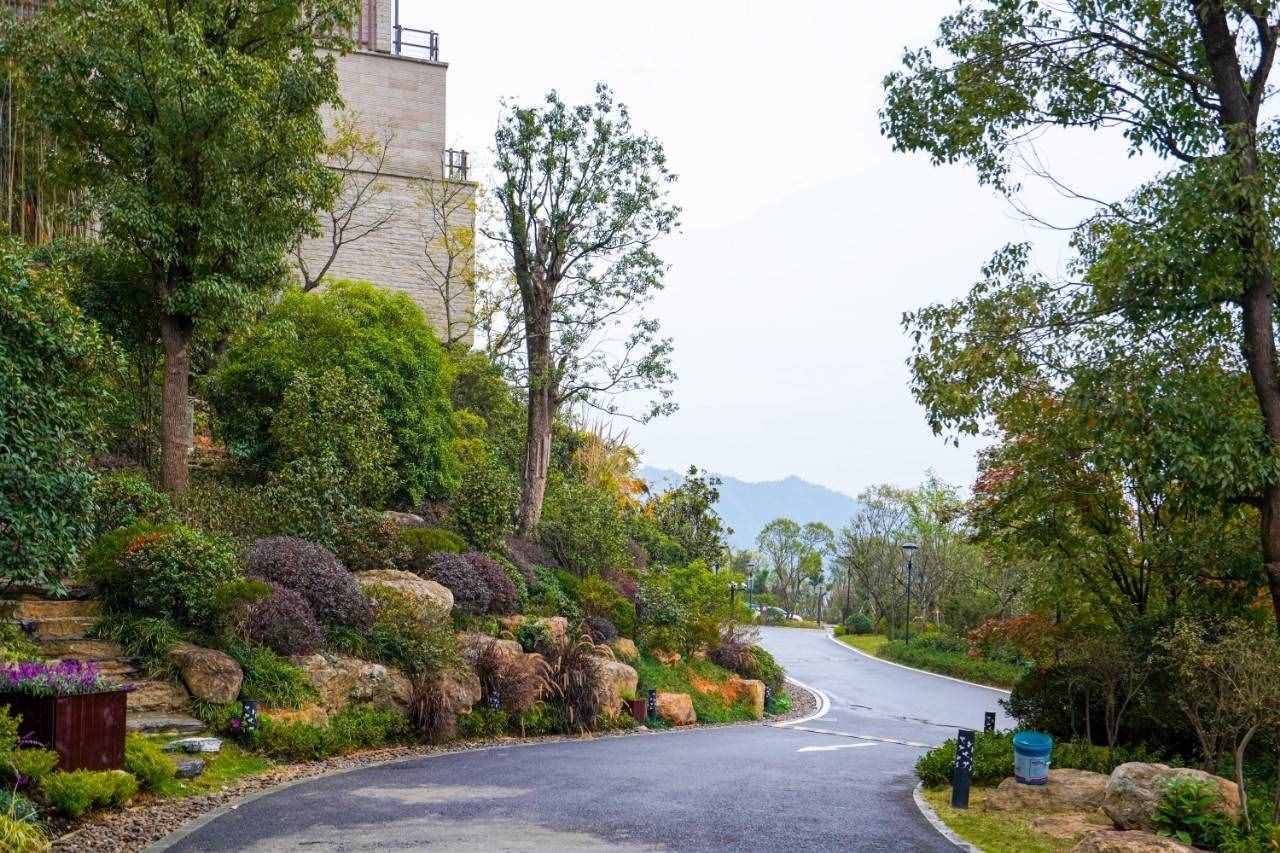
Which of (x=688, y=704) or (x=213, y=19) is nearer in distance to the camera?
(x=213, y=19)

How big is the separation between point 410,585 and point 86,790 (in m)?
7.28

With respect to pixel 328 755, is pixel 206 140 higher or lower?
higher

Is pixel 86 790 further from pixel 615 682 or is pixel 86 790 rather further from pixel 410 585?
pixel 615 682

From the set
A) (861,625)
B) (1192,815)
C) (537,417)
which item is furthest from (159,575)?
(861,625)

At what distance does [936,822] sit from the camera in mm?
10750

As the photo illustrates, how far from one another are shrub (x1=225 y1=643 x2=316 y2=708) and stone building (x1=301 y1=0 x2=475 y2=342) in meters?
18.4

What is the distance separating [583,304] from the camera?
24891 millimetres

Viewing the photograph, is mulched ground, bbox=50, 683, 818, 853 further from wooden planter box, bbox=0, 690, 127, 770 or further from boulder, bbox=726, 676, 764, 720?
boulder, bbox=726, 676, 764, 720

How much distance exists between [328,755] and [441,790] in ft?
7.88

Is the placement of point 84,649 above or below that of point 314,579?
below

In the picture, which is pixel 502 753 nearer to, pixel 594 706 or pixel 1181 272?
pixel 594 706

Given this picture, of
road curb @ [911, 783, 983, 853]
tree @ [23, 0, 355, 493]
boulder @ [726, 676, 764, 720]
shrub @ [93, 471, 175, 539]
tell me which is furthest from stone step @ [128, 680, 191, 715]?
boulder @ [726, 676, 764, 720]

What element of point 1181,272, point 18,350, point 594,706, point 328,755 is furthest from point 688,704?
point 18,350

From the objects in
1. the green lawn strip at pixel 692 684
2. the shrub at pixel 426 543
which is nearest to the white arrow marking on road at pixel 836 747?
the green lawn strip at pixel 692 684
